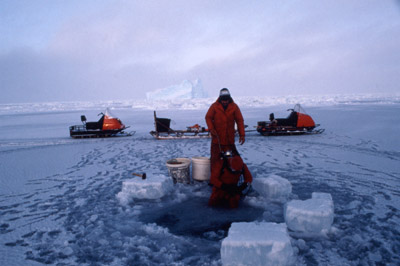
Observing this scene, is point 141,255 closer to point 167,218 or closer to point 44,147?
point 167,218

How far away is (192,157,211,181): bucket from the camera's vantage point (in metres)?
5.03

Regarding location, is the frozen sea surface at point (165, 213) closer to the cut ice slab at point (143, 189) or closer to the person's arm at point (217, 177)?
the cut ice slab at point (143, 189)

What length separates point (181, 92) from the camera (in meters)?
86.2

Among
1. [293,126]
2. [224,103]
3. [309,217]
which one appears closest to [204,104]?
[293,126]

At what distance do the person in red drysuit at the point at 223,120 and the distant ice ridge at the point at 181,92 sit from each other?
259 feet

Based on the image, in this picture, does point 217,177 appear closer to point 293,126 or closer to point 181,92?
point 293,126

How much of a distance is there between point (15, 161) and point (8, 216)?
440 cm

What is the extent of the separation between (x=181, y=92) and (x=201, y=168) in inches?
3259

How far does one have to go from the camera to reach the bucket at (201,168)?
5027 millimetres

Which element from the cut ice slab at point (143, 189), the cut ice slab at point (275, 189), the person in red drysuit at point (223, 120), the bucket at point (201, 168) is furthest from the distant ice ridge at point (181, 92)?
the cut ice slab at point (275, 189)

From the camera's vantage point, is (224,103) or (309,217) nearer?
(309,217)

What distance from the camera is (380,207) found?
13.1 feet

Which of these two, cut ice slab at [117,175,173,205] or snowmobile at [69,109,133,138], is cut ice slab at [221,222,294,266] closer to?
cut ice slab at [117,175,173,205]

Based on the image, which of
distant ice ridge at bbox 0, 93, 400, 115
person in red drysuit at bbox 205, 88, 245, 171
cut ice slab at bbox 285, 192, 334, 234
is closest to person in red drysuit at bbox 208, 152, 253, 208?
person in red drysuit at bbox 205, 88, 245, 171
